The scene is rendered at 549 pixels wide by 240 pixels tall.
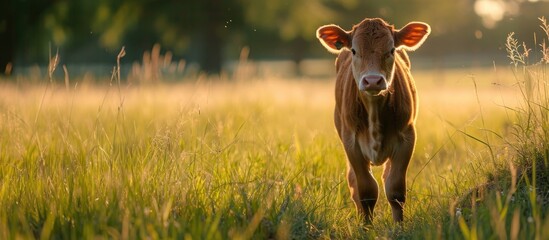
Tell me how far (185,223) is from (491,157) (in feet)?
7.40

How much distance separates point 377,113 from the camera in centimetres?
542

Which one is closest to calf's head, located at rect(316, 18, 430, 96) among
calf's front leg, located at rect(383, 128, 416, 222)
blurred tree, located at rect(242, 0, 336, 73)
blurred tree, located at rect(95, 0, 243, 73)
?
calf's front leg, located at rect(383, 128, 416, 222)

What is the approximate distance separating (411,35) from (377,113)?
2.35 ft

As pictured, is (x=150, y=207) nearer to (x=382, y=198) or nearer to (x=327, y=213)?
(x=327, y=213)

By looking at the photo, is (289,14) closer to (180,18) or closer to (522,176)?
(180,18)

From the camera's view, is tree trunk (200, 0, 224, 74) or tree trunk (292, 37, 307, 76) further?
tree trunk (292, 37, 307, 76)

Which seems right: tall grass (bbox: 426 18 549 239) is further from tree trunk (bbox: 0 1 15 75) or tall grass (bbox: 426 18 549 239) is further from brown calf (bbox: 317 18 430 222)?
tree trunk (bbox: 0 1 15 75)

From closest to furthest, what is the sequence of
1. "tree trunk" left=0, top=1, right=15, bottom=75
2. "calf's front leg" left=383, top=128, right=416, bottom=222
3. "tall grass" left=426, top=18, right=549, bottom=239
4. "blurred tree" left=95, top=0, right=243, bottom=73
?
"tall grass" left=426, top=18, right=549, bottom=239, "calf's front leg" left=383, top=128, right=416, bottom=222, "tree trunk" left=0, top=1, right=15, bottom=75, "blurred tree" left=95, top=0, right=243, bottom=73

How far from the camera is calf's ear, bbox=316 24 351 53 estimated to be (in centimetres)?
575

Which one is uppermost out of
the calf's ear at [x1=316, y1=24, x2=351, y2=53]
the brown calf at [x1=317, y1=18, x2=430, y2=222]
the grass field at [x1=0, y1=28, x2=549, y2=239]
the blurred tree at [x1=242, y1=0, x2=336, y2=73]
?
the blurred tree at [x1=242, y1=0, x2=336, y2=73]

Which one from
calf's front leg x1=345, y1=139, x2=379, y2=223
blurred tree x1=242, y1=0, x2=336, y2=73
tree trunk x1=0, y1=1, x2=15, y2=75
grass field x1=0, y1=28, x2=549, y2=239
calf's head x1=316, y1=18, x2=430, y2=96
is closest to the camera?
grass field x1=0, y1=28, x2=549, y2=239

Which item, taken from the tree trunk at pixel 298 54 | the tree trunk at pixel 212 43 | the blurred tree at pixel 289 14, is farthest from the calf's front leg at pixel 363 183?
the tree trunk at pixel 298 54

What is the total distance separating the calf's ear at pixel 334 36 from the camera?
5.75 m

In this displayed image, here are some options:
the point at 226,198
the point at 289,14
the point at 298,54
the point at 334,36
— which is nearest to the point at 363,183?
the point at 334,36
